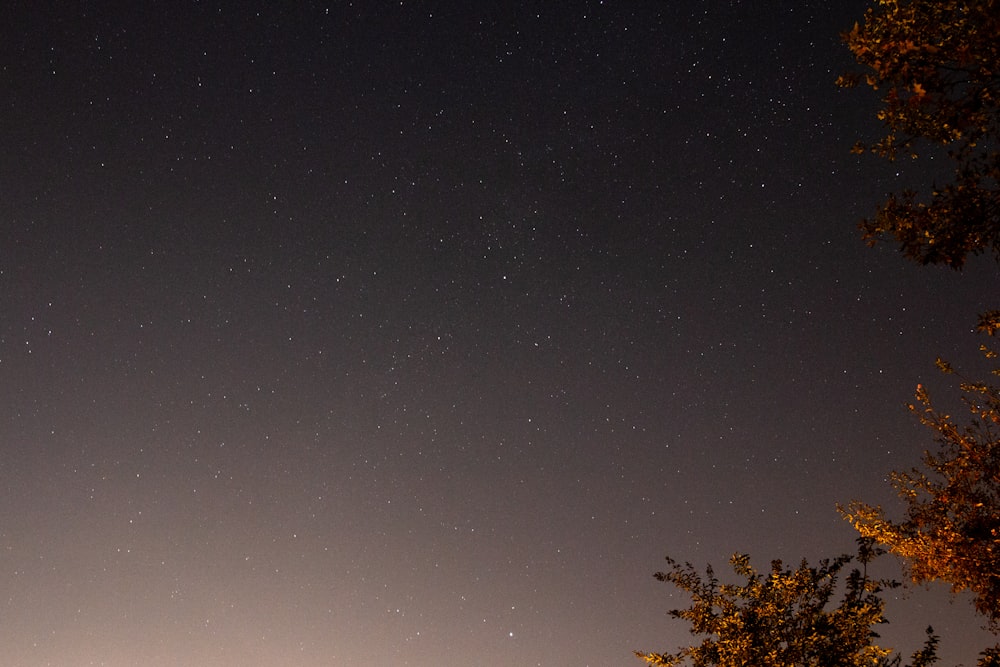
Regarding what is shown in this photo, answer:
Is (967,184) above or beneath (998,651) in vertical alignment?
above

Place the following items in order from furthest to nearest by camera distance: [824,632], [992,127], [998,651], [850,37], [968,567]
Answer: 1. [824,632]
2. [968,567]
3. [998,651]
4. [850,37]
5. [992,127]

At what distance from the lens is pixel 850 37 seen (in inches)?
286

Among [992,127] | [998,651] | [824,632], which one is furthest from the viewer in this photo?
[824,632]

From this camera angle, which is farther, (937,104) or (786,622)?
(786,622)

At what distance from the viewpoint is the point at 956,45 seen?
22.7ft

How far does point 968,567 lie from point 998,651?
121cm

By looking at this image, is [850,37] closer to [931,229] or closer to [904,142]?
[904,142]

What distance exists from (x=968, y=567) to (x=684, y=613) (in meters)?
5.81

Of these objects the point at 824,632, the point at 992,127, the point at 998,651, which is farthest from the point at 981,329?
the point at 824,632

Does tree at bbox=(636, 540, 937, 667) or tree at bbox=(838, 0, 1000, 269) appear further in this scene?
tree at bbox=(636, 540, 937, 667)

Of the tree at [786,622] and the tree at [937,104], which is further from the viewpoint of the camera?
the tree at [786,622]

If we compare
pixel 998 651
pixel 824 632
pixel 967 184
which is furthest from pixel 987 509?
pixel 967 184

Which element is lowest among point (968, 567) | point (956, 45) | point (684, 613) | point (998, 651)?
point (998, 651)

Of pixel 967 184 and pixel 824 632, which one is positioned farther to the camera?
pixel 824 632
